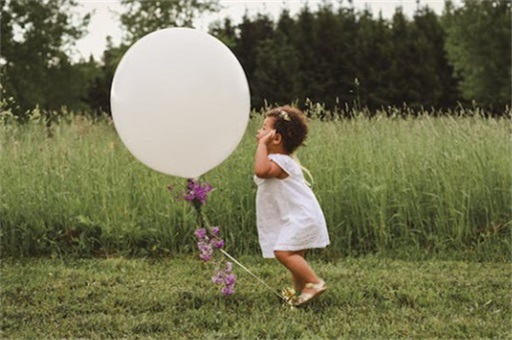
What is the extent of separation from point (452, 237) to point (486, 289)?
120cm

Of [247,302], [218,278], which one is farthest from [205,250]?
[247,302]

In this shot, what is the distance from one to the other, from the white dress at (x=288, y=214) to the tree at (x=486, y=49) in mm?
18797

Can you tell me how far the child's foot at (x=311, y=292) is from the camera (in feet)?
12.7

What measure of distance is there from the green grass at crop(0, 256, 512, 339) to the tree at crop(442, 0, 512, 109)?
1774 cm

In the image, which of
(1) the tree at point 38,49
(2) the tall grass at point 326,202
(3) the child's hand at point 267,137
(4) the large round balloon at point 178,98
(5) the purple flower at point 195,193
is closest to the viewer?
(4) the large round balloon at point 178,98

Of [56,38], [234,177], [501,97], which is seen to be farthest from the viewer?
[501,97]

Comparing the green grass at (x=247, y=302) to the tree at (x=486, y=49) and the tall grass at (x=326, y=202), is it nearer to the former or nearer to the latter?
the tall grass at (x=326, y=202)

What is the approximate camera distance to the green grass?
3.61m

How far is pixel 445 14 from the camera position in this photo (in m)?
23.8

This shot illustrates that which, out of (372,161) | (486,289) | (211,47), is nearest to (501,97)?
(372,161)

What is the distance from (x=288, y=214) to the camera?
3.97 m

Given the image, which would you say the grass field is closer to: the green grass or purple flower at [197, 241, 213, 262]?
the green grass

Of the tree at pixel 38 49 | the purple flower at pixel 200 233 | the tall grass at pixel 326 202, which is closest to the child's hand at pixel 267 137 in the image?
the purple flower at pixel 200 233

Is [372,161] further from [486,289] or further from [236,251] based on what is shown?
[486,289]
